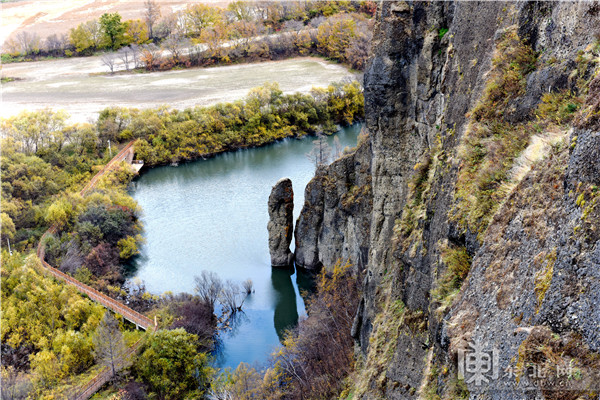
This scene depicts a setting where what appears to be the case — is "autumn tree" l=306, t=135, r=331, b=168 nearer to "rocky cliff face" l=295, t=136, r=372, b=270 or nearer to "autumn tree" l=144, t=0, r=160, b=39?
"rocky cliff face" l=295, t=136, r=372, b=270

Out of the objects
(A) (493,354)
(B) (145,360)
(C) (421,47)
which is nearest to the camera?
(A) (493,354)

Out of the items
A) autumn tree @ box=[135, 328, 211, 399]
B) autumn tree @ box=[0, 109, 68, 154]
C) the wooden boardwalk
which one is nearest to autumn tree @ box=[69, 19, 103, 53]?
autumn tree @ box=[0, 109, 68, 154]

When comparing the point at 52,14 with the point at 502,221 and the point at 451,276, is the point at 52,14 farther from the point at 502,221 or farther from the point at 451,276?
the point at 502,221

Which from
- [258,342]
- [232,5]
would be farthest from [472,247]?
[232,5]

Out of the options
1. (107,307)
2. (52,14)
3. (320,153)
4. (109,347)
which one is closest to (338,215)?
(107,307)

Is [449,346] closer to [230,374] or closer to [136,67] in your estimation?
[230,374]

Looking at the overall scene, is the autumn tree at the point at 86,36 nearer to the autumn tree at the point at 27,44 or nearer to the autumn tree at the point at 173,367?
the autumn tree at the point at 27,44
